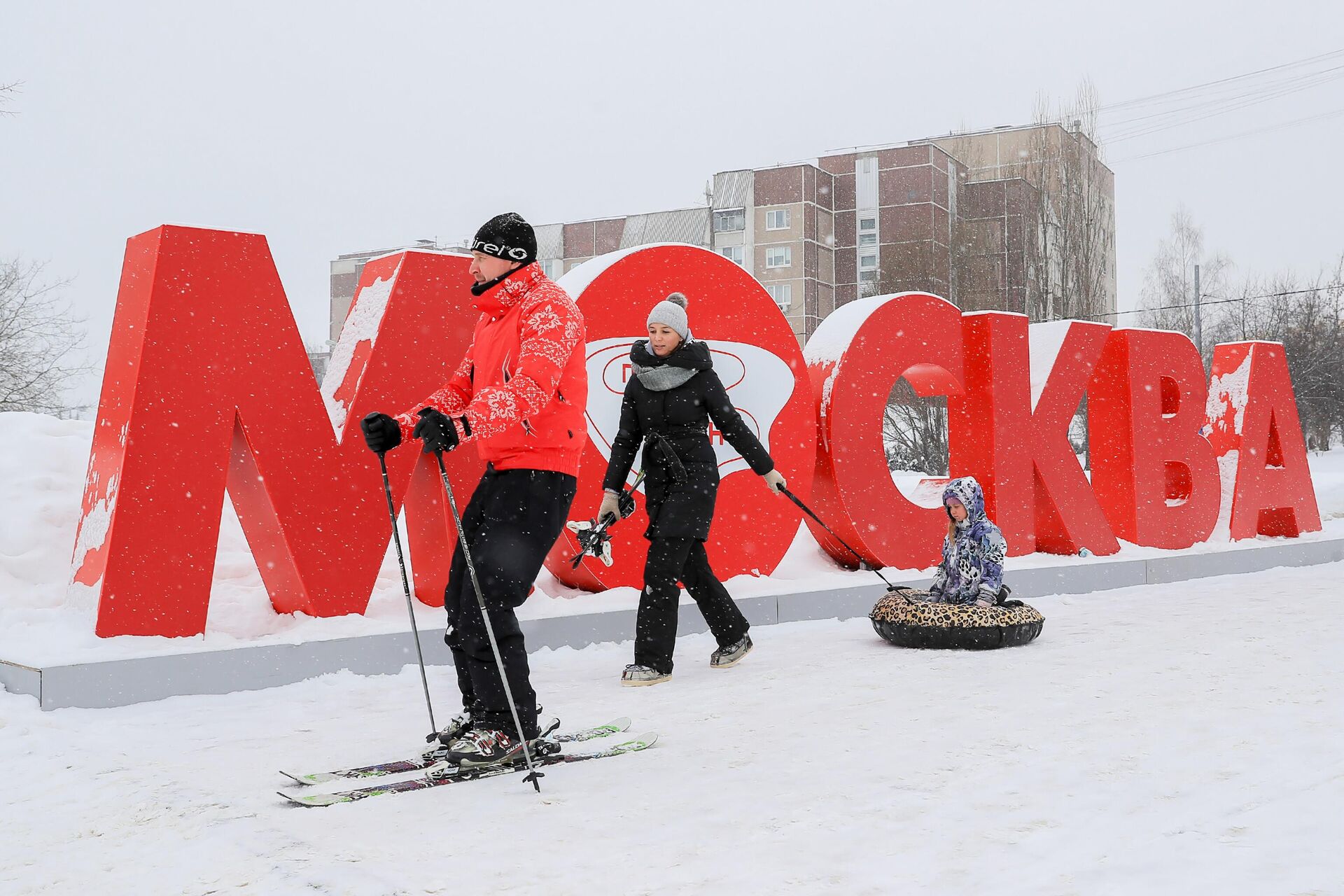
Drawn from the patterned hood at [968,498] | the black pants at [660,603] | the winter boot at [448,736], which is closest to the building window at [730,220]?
the patterned hood at [968,498]

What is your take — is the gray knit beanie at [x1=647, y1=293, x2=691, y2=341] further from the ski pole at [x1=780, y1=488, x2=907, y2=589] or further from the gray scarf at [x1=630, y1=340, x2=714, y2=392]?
the ski pole at [x1=780, y1=488, x2=907, y2=589]

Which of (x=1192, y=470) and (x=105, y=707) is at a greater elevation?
(x=1192, y=470)

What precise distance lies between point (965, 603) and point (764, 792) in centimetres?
351

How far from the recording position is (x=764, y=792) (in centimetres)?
334

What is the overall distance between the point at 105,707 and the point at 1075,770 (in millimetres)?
3924

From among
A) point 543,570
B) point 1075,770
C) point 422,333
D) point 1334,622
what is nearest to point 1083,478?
point 1334,622

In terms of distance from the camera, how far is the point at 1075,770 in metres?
3.49

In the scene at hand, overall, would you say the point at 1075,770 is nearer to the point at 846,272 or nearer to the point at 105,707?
the point at 105,707

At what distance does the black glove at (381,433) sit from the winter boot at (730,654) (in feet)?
9.42

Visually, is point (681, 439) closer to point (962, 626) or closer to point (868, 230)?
point (962, 626)

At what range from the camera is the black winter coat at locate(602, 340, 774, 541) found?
5633mm

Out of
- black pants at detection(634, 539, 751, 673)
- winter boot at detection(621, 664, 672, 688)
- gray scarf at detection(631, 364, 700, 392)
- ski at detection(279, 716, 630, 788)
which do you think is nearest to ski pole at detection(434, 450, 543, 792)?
ski at detection(279, 716, 630, 788)

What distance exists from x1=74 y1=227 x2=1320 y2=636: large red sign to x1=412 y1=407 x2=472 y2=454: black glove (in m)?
2.69

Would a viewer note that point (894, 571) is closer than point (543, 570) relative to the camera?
No
